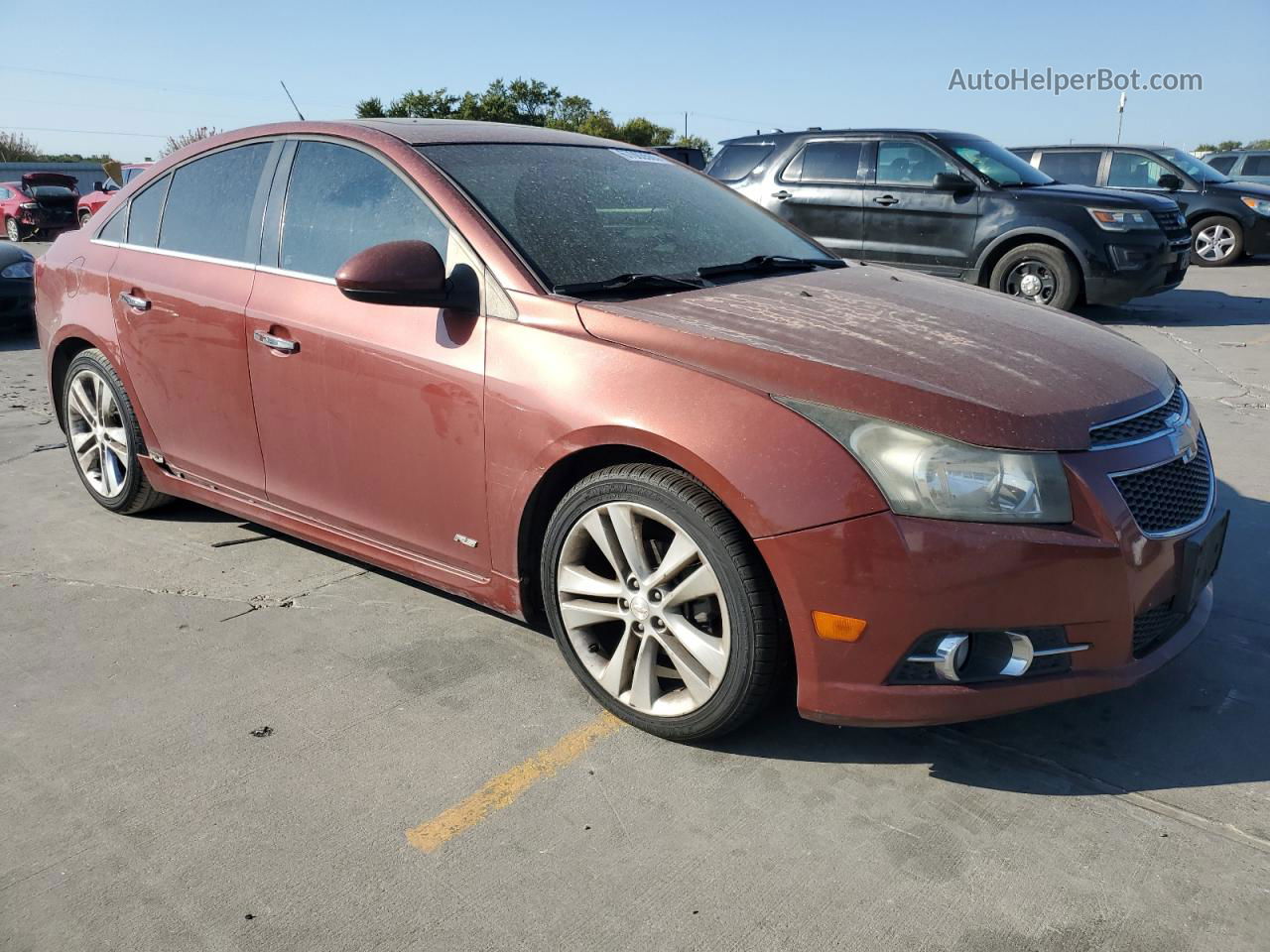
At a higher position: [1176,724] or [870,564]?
[870,564]

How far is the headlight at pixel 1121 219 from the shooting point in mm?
9266

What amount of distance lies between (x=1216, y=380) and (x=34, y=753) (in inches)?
285

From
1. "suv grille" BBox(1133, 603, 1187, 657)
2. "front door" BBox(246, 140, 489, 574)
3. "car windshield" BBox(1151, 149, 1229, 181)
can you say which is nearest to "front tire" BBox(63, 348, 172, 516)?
"front door" BBox(246, 140, 489, 574)

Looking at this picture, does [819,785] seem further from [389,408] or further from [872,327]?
[389,408]

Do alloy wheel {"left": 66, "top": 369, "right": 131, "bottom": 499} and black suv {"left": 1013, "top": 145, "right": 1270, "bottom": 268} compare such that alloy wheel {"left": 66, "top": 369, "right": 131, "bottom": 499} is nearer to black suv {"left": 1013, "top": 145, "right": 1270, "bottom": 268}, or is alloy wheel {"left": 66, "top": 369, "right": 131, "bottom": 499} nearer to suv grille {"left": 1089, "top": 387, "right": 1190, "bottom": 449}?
suv grille {"left": 1089, "top": 387, "right": 1190, "bottom": 449}

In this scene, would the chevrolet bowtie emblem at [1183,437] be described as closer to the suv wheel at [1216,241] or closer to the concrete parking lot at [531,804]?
the concrete parking lot at [531,804]

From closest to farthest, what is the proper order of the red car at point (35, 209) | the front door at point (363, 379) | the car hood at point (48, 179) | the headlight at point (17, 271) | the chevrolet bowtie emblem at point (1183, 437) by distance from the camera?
the chevrolet bowtie emblem at point (1183, 437), the front door at point (363, 379), the headlight at point (17, 271), the red car at point (35, 209), the car hood at point (48, 179)

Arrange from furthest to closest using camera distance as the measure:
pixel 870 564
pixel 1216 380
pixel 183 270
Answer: pixel 1216 380, pixel 183 270, pixel 870 564

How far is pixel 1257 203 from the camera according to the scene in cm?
1441

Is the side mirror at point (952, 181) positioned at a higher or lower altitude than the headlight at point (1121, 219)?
higher

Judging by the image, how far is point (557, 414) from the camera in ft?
9.23

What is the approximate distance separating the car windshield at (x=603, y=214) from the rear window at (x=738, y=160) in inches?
296

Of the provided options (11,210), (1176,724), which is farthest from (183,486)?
(11,210)

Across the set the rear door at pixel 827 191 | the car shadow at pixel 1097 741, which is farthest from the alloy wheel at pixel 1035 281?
the car shadow at pixel 1097 741
